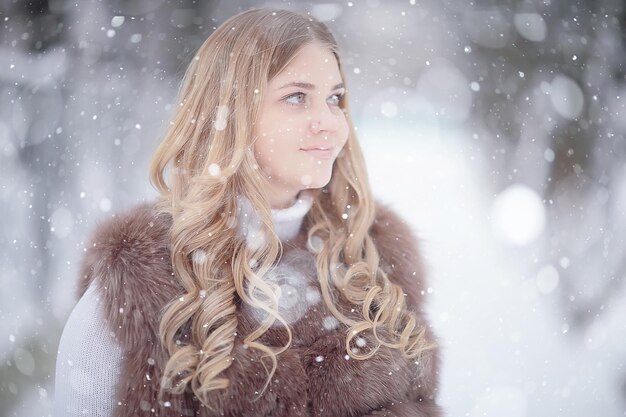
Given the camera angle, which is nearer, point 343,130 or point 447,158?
point 343,130

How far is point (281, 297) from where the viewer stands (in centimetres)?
64

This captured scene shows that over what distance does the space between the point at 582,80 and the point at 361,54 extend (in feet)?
0.95

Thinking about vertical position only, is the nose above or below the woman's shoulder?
above

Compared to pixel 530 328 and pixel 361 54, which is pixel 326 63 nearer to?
pixel 361 54

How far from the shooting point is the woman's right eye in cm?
60

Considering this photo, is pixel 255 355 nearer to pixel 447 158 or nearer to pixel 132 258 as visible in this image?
pixel 132 258

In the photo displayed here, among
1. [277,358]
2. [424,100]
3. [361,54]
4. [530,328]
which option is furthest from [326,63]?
[530,328]

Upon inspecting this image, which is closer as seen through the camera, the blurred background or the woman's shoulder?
the woman's shoulder

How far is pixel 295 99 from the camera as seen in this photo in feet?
1.99

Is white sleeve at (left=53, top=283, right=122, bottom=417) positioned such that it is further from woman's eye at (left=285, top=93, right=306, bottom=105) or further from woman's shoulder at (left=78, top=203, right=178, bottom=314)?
woman's eye at (left=285, top=93, right=306, bottom=105)

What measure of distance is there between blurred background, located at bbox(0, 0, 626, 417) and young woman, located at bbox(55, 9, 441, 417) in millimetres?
70

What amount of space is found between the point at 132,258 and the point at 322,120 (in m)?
0.25

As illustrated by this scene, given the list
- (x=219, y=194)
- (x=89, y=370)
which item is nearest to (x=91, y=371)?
(x=89, y=370)

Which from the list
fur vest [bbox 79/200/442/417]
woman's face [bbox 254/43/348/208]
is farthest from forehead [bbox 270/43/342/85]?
fur vest [bbox 79/200/442/417]
